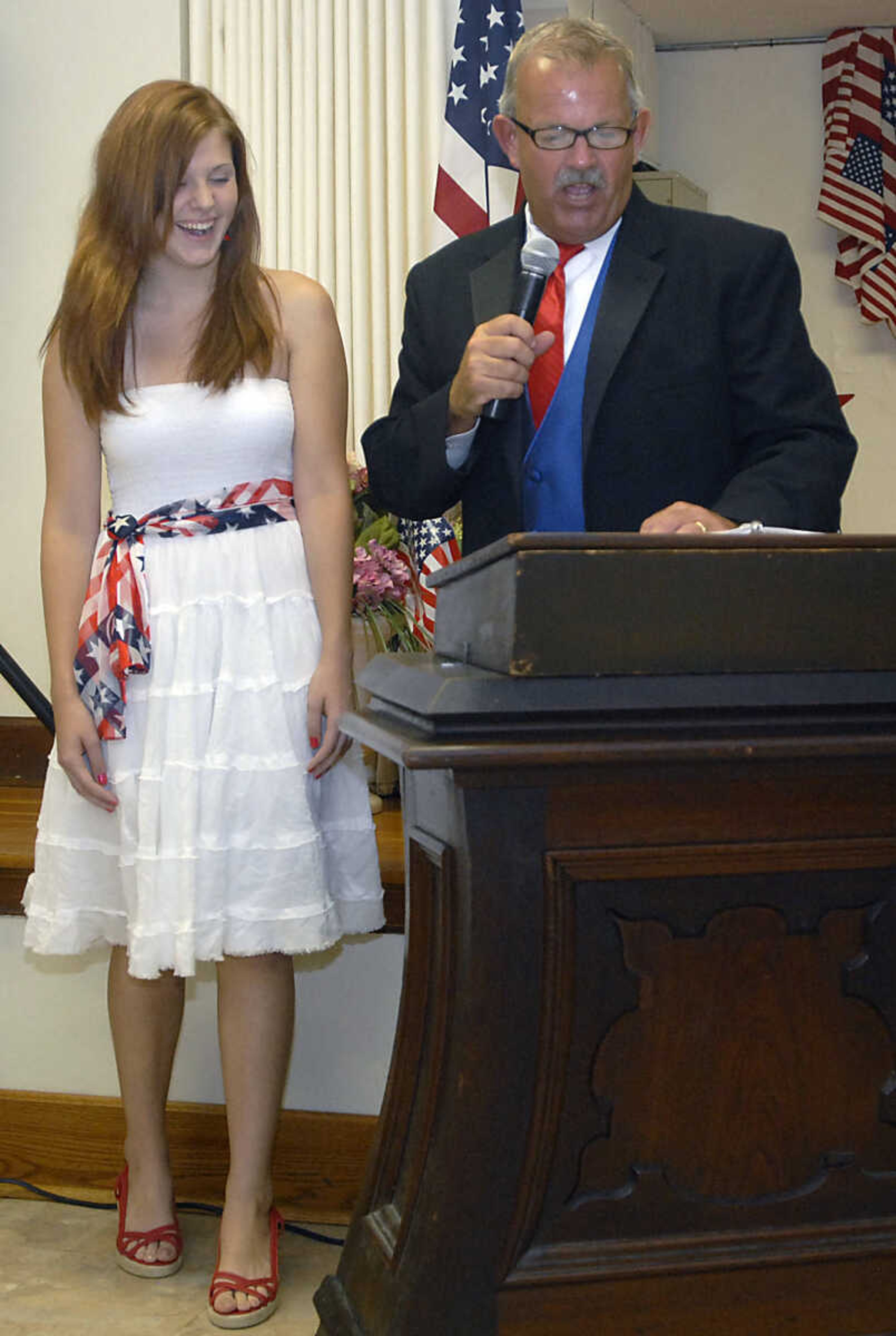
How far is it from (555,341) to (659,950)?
94 cm

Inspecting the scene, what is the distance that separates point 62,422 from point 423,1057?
110 centimetres

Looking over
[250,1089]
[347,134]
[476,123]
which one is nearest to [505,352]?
[250,1089]

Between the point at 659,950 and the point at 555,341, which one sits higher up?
the point at 555,341

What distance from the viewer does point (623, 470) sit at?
5.89 feet

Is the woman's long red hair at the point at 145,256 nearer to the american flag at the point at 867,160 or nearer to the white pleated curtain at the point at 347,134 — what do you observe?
the white pleated curtain at the point at 347,134

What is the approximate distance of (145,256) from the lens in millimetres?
1894

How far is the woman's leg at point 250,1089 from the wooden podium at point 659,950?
2.75ft

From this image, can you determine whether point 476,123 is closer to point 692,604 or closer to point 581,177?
point 581,177

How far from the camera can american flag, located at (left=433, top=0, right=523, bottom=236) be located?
326cm

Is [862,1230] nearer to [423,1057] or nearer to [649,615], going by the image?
→ [423,1057]

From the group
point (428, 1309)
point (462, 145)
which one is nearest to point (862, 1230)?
point (428, 1309)

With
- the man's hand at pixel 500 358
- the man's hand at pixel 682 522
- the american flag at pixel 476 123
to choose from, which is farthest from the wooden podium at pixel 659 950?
the american flag at pixel 476 123

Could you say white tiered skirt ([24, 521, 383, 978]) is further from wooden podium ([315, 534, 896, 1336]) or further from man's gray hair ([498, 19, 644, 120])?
wooden podium ([315, 534, 896, 1336])

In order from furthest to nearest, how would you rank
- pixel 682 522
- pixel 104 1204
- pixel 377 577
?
pixel 377 577 < pixel 104 1204 < pixel 682 522
